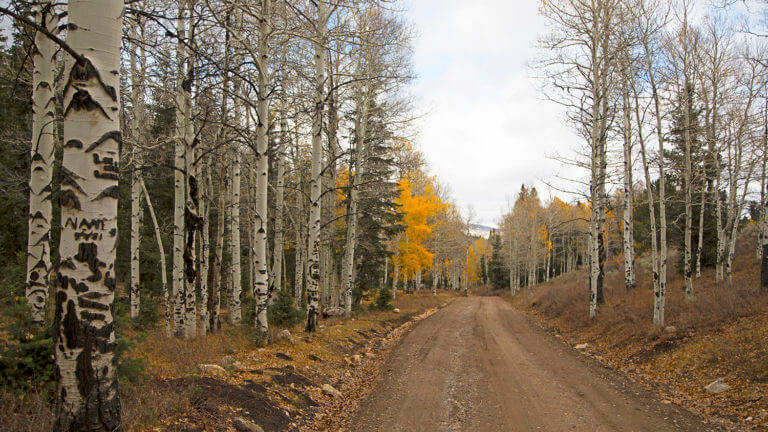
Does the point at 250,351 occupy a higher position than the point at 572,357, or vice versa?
the point at 250,351

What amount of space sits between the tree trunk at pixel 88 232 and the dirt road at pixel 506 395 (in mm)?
4069

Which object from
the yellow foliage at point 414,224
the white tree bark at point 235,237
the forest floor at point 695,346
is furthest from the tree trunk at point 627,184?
the white tree bark at point 235,237

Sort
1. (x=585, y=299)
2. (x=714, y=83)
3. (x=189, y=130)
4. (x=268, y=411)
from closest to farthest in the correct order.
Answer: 1. (x=268, y=411)
2. (x=189, y=130)
3. (x=714, y=83)
4. (x=585, y=299)

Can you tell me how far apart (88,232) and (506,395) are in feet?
23.5

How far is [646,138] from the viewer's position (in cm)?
1226

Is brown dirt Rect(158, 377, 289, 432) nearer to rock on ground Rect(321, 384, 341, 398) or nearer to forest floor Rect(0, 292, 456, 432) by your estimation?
Result: forest floor Rect(0, 292, 456, 432)

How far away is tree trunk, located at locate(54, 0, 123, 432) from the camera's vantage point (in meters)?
2.96

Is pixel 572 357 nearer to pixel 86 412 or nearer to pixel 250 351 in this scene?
pixel 250 351

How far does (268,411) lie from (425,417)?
8.24 ft

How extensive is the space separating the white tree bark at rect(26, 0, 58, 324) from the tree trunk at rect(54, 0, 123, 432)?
4033mm

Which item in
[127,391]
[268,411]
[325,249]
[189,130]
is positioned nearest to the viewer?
[127,391]

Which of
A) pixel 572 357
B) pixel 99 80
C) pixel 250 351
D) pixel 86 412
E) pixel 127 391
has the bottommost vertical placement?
pixel 572 357

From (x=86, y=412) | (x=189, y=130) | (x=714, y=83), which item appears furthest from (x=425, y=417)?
(x=714, y=83)

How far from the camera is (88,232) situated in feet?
9.99
